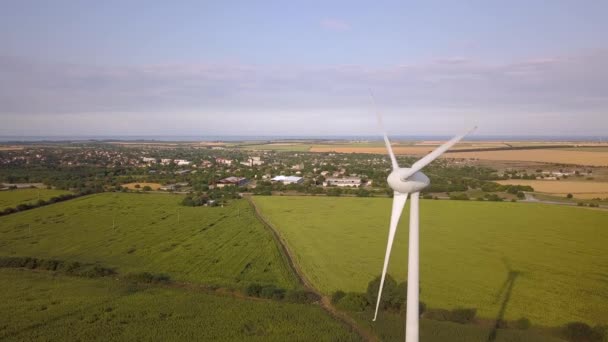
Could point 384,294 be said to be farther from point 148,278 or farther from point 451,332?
point 148,278

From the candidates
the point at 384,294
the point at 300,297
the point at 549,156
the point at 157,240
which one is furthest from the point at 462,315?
the point at 549,156

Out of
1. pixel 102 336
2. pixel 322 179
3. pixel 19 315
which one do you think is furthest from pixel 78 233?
pixel 322 179

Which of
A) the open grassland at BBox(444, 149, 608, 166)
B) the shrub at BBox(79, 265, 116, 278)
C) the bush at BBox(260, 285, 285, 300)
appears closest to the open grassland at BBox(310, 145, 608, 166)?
the open grassland at BBox(444, 149, 608, 166)

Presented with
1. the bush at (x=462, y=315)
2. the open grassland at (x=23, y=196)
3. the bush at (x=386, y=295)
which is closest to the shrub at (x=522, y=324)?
the bush at (x=462, y=315)

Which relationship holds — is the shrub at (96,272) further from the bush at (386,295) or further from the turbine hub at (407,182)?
the turbine hub at (407,182)

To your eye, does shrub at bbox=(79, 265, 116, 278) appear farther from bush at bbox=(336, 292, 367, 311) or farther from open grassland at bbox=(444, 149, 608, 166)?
open grassland at bbox=(444, 149, 608, 166)

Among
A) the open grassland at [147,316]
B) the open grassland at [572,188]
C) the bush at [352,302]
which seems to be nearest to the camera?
the open grassland at [147,316]
